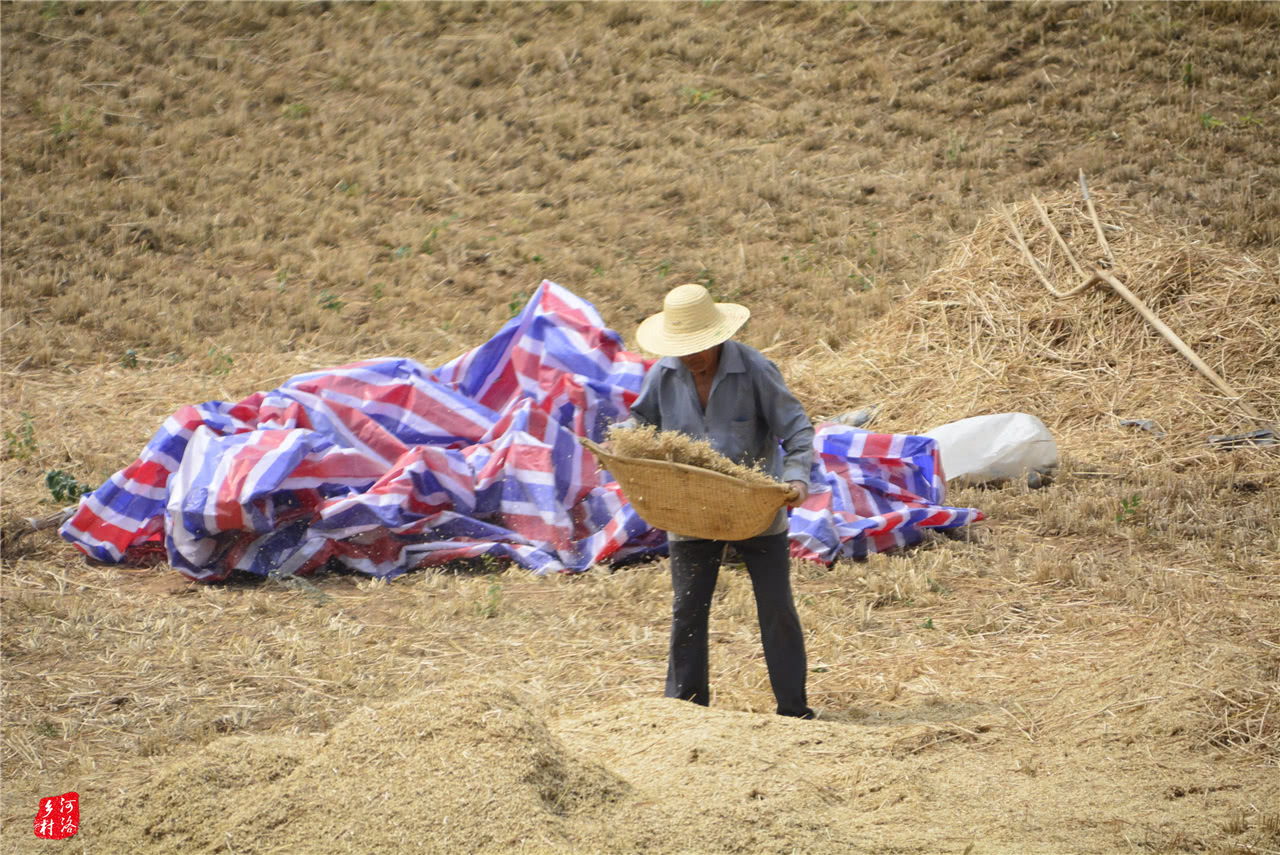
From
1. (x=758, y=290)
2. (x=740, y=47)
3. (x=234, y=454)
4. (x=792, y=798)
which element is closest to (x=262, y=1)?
(x=740, y=47)

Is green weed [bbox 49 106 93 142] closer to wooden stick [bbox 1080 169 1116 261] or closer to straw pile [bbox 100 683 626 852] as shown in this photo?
wooden stick [bbox 1080 169 1116 261]

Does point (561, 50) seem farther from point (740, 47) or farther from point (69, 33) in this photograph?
point (69, 33)

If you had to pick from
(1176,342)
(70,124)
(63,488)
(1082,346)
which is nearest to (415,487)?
(63,488)

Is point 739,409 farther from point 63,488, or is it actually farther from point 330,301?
point 330,301

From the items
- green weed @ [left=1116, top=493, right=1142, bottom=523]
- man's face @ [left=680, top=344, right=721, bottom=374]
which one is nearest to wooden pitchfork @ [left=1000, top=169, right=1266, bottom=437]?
green weed @ [left=1116, top=493, right=1142, bottom=523]

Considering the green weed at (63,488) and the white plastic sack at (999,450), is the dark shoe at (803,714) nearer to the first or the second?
the white plastic sack at (999,450)

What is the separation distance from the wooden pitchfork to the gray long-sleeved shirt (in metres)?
4.19

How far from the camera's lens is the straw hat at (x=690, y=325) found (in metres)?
3.73

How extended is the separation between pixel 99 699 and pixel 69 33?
10.9 metres

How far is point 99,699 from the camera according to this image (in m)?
4.38

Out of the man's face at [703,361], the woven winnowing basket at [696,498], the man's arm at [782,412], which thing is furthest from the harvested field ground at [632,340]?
the man's face at [703,361]

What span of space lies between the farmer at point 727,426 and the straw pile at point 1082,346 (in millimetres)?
3558

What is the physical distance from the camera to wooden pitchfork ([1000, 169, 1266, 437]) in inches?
274

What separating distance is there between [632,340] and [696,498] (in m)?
5.72
